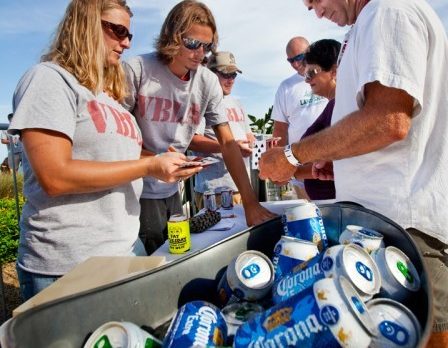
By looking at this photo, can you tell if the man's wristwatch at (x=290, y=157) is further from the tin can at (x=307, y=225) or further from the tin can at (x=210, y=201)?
the tin can at (x=210, y=201)

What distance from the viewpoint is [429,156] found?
1095 millimetres

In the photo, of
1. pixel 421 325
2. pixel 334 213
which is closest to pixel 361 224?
pixel 334 213

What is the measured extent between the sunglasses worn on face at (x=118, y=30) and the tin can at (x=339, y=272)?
1.45m

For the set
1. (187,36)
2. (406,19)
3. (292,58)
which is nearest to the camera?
(406,19)

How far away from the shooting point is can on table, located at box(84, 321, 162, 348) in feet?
2.00

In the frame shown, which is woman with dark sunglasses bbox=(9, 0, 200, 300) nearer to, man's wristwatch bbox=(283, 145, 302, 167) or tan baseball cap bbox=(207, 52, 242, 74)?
man's wristwatch bbox=(283, 145, 302, 167)

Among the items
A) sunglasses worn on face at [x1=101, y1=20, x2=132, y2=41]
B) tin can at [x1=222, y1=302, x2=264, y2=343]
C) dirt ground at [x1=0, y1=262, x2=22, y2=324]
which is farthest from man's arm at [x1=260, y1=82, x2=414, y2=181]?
dirt ground at [x1=0, y1=262, x2=22, y2=324]

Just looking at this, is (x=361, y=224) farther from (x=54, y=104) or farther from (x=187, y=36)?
(x=187, y=36)

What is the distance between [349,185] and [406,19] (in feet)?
1.77

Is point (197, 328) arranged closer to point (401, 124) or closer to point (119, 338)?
point (119, 338)

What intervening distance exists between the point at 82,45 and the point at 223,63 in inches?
98.0

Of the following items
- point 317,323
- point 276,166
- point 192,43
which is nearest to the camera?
point 317,323

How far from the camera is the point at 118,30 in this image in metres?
1.68

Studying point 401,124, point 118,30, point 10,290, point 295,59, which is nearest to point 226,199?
point 118,30
